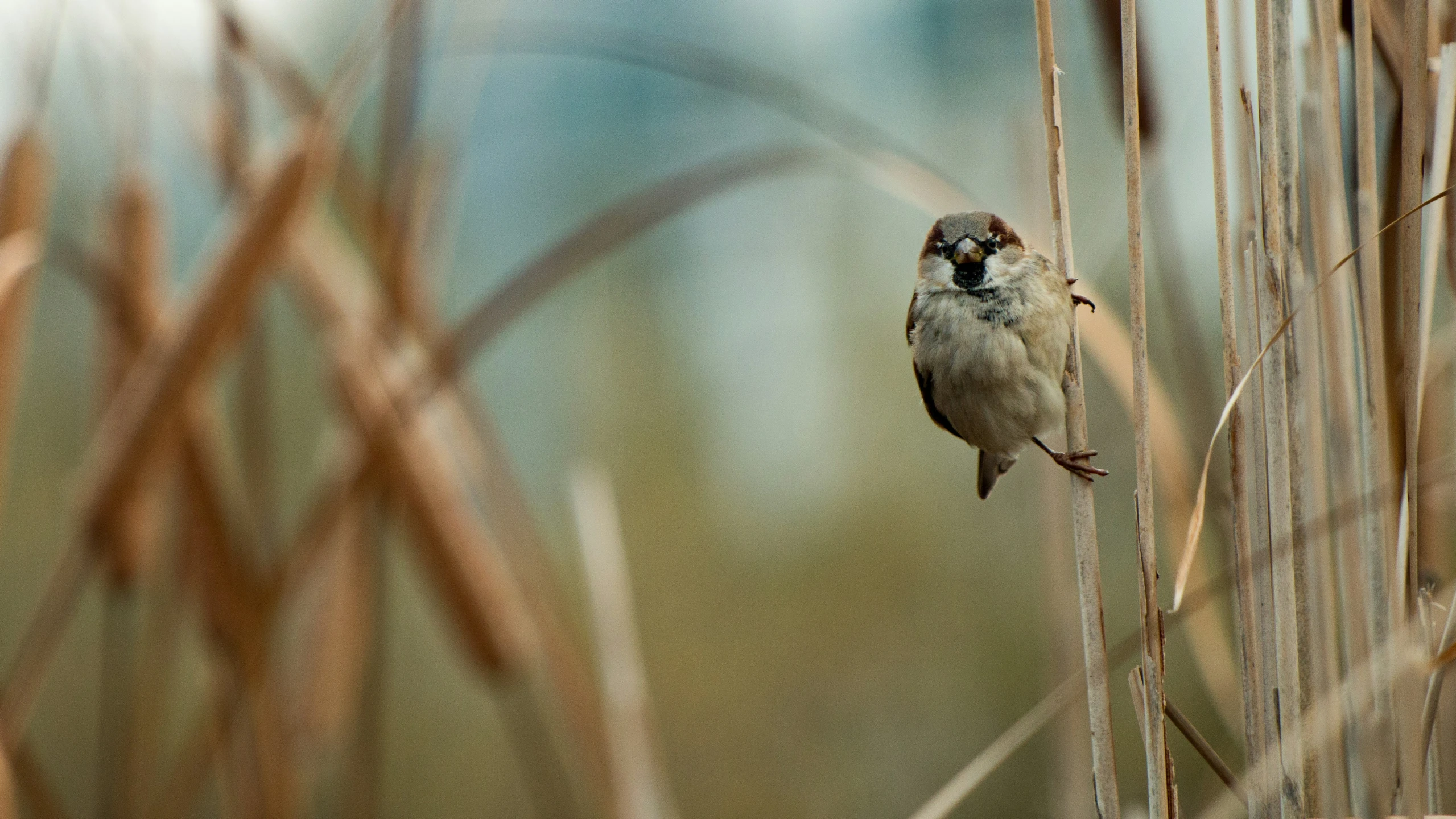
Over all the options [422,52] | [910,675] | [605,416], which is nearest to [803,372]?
[605,416]

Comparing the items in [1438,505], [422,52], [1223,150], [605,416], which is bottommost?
[605,416]

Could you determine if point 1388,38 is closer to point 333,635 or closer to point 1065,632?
point 1065,632

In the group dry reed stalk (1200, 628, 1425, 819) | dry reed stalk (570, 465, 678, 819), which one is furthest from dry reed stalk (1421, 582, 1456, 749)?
dry reed stalk (570, 465, 678, 819)

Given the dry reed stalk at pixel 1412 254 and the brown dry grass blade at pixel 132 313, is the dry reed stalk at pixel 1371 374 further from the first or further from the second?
the brown dry grass blade at pixel 132 313

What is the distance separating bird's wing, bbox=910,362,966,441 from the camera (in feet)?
3.14

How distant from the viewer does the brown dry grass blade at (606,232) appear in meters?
0.94

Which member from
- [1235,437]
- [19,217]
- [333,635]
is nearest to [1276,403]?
[1235,437]

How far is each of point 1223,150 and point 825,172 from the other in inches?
A: 16.8

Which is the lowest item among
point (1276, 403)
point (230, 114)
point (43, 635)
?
point (43, 635)

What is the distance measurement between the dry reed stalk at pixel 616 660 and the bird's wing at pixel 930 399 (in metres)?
0.37

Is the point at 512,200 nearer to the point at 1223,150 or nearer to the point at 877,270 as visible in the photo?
the point at 877,270

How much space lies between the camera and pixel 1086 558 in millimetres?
662

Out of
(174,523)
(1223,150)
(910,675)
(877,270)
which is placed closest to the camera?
(1223,150)

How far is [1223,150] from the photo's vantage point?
2.05 ft
